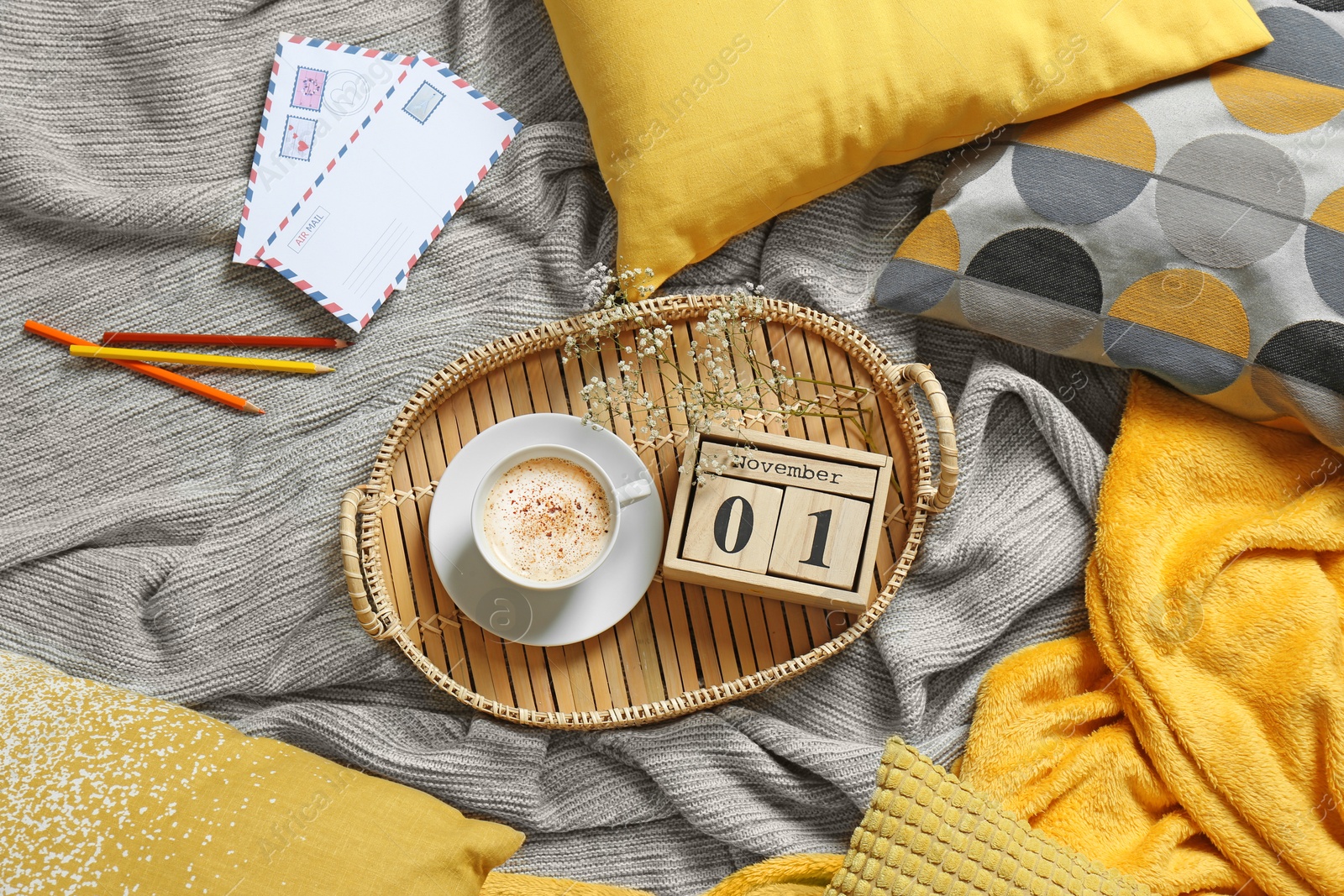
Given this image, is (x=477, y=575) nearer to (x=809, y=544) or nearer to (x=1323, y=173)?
(x=809, y=544)

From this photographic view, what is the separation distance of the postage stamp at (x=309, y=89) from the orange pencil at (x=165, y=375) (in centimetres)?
35

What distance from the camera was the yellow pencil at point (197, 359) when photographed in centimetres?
101

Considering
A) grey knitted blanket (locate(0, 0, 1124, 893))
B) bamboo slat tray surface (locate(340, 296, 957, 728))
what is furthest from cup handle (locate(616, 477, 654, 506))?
grey knitted blanket (locate(0, 0, 1124, 893))

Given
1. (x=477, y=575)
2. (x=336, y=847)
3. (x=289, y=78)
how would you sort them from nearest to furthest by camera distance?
(x=336, y=847)
(x=477, y=575)
(x=289, y=78)

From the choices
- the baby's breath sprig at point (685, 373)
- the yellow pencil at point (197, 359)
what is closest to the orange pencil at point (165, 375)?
the yellow pencil at point (197, 359)

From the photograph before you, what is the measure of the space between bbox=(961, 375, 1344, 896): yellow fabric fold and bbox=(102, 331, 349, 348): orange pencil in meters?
0.88

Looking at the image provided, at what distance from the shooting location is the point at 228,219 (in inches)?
40.3

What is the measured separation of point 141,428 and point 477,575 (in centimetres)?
45

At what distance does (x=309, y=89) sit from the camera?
104 cm

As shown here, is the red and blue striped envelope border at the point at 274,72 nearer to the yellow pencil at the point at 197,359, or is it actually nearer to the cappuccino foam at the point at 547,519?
the yellow pencil at the point at 197,359

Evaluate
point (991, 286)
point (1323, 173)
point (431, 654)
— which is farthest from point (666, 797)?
point (1323, 173)

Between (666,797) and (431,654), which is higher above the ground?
(431,654)

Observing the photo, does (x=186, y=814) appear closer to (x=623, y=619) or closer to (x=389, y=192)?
(x=623, y=619)

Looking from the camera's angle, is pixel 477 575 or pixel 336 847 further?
pixel 477 575
